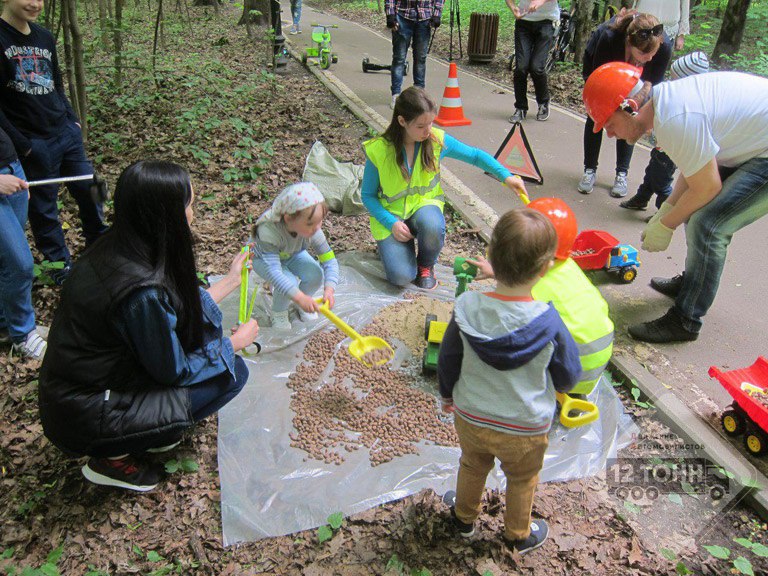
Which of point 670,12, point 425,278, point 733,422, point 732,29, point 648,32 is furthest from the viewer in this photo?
point 732,29

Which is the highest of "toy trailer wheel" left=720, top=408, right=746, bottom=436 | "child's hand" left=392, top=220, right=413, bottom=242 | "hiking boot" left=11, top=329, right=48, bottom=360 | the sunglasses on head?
the sunglasses on head

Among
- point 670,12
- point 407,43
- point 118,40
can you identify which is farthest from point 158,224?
point 118,40

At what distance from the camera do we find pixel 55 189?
347 cm

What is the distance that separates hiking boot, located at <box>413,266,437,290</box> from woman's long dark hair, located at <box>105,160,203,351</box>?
184 centimetres

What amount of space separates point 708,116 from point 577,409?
4.99 feet

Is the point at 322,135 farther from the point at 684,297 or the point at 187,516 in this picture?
the point at 187,516

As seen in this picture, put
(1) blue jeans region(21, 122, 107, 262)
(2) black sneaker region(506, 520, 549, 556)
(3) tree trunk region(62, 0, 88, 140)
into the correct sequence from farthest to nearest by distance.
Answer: (3) tree trunk region(62, 0, 88, 140), (1) blue jeans region(21, 122, 107, 262), (2) black sneaker region(506, 520, 549, 556)

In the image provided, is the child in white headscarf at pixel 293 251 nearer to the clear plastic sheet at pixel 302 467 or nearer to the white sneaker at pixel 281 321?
the white sneaker at pixel 281 321

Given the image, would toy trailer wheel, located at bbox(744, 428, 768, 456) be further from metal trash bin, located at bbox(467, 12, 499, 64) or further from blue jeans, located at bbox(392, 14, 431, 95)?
metal trash bin, located at bbox(467, 12, 499, 64)

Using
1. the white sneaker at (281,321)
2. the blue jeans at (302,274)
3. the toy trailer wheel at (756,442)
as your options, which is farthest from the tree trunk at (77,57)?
the toy trailer wheel at (756,442)

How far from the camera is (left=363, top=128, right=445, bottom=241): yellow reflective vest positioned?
337cm

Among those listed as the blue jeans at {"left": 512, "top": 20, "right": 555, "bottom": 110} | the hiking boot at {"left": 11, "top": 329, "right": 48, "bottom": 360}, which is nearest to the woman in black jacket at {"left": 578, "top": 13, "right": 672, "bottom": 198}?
the blue jeans at {"left": 512, "top": 20, "right": 555, "bottom": 110}

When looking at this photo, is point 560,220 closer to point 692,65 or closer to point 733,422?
point 733,422

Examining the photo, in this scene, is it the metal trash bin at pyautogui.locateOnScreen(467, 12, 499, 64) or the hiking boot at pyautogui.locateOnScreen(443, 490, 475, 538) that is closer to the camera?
the hiking boot at pyautogui.locateOnScreen(443, 490, 475, 538)
